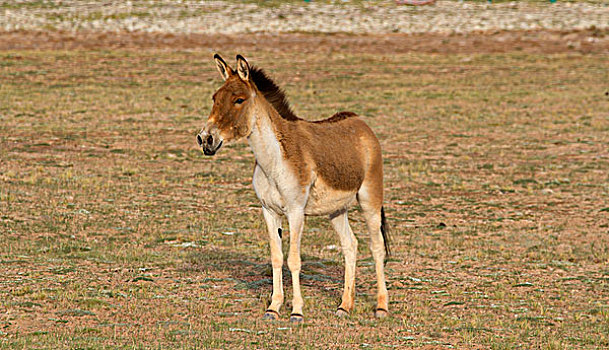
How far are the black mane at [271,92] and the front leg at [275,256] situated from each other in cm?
121

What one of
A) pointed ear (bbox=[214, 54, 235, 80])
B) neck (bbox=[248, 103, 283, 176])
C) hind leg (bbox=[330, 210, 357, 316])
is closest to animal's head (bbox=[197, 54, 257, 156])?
pointed ear (bbox=[214, 54, 235, 80])

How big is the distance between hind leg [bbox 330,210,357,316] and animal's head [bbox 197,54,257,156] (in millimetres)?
1972

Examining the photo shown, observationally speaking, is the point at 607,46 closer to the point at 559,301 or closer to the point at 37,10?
the point at 37,10

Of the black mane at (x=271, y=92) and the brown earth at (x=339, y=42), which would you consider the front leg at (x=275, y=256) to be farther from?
the brown earth at (x=339, y=42)

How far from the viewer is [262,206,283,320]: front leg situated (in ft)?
34.7

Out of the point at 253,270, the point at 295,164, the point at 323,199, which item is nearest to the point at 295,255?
the point at 323,199

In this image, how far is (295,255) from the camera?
34.7 feet

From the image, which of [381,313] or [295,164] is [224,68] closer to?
[295,164]

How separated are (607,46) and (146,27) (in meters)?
28.9

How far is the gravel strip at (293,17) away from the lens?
57.3m

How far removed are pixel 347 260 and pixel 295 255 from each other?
3.31ft

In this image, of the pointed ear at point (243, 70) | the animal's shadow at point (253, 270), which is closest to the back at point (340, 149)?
the pointed ear at point (243, 70)

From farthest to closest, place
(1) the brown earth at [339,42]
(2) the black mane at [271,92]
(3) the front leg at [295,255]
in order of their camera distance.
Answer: (1) the brown earth at [339,42] → (2) the black mane at [271,92] → (3) the front leg at [295,255]

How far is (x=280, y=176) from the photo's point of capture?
10.2 metres
